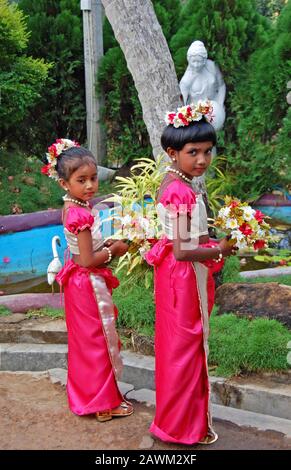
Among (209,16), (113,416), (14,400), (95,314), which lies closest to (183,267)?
(95,314)

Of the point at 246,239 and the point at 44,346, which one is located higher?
the point at 246,239

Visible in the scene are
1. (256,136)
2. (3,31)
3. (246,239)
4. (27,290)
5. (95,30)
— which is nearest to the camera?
(246,239)

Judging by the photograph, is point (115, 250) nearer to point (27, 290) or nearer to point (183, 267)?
point (183, 267)

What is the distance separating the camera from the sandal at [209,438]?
3007 millimetres

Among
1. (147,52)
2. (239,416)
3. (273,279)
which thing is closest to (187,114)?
(239,416)

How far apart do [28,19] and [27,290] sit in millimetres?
4427

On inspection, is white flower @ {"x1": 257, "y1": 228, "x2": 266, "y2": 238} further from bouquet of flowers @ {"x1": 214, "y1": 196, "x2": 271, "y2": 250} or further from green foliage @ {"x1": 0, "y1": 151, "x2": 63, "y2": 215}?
green foliage @ {"x1": 0, "y1": 151, "x2": 63, "y2": 215}

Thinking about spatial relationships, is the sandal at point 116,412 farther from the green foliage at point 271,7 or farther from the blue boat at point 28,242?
the green foliage at point 271,7

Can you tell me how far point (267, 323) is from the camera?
3.78 meters

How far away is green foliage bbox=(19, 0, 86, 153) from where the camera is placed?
338 inches

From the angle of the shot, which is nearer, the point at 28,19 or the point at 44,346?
the point at 44,346

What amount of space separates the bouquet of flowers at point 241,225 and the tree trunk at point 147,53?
187 centimetres

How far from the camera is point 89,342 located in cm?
334

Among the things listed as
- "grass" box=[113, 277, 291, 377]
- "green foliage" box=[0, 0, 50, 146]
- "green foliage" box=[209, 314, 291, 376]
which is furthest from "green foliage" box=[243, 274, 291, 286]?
"green foliage" box=[0, 0, 50, 146]
